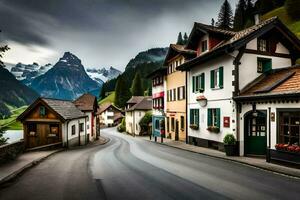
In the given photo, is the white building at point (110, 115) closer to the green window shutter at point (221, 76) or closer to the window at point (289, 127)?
the green window shutter at point (221, 76)

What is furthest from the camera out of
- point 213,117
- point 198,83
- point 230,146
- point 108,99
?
point 108,99

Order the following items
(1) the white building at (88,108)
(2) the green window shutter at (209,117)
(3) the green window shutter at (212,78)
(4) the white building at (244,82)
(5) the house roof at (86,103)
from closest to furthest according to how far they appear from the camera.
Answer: (4) the white building at (244,82) → (3) the green window shutter at (212,78) → (2) the green window shutter at (209,117) → (1) the white building at (88,108) → (5) the house roof at (86,103)

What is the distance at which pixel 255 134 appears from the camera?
19.0 metres

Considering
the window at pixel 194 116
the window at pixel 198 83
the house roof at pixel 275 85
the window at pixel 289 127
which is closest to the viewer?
the window at pixel 289 127

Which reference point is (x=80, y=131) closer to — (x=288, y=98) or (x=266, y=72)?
(x=266, y=72)

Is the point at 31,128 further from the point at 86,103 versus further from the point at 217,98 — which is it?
the point at 217,98

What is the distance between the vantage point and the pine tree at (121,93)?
399ft

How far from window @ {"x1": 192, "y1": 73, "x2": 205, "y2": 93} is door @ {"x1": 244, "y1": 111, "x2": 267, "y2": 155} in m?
6.49

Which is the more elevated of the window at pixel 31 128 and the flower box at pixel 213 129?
the flower box at pixel 213 129

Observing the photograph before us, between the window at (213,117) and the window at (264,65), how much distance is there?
4213 mm

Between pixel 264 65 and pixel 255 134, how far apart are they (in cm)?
551

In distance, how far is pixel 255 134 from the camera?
19.0 meters

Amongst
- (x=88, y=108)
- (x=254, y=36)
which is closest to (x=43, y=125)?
(x=88, y=108)

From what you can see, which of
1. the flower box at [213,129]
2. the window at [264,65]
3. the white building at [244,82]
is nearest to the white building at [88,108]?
the white building at [244,82]
